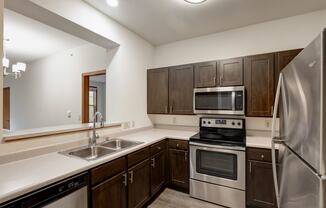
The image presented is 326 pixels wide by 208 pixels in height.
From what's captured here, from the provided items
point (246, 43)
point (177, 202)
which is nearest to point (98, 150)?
point (177, 202)

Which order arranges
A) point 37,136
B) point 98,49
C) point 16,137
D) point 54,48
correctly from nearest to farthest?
point 16,137
point 37,136
point 98,49
point 54,48

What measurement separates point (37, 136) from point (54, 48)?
3011 millimetres

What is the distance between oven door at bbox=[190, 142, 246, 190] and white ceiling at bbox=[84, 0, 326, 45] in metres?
1.85

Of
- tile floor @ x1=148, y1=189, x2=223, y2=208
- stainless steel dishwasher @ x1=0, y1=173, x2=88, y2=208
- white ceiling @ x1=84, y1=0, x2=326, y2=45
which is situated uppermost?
white ceiling @ x1=84, y1=0, x2=326, y2=45

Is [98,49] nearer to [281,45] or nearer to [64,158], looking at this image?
[64,158]

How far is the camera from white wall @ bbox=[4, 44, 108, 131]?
12.1 ft

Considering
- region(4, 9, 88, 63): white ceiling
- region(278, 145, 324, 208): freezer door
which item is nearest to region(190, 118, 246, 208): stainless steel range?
region(278, 145, 324, 208): freezer door

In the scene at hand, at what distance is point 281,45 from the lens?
2516 millimetres

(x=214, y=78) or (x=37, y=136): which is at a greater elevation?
(x=214, y=78)

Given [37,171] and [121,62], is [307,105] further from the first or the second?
[121,62]

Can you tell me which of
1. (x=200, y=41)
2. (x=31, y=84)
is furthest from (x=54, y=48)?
(x=200, y=41)

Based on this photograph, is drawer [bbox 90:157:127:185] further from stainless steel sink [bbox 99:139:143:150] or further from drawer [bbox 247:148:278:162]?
drawer [bbox 247:148:278:162]

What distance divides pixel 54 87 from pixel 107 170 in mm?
3533

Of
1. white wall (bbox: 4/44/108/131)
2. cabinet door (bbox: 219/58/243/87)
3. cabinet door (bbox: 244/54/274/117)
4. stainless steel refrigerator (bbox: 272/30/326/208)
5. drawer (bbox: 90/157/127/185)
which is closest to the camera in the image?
stainless steel refrigerator (bbox: 272/30/326/208)
